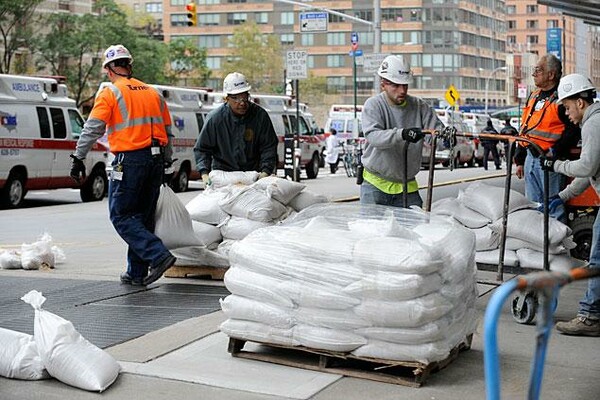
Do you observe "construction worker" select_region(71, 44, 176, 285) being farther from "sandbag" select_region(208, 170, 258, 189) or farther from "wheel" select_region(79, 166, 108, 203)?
"wheel" select_region(79, 166, 108, 203)

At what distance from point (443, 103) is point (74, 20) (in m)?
62.6

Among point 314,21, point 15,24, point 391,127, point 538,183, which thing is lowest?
point 538,183

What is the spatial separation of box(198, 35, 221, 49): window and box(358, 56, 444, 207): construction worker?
134579 millimetres

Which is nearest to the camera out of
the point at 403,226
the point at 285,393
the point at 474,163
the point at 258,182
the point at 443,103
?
the point at 285,393

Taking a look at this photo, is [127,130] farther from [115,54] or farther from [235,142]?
[235,142]

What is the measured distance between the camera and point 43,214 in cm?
2145

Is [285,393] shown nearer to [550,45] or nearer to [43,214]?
[43,214]

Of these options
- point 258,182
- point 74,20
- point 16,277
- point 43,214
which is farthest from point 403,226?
point 74,20

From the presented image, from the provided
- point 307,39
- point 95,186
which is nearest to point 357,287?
point 95,186

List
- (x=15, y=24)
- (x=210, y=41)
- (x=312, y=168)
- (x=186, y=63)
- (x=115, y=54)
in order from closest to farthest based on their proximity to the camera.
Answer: (x=115, y=54) < (x=312, y=168) < (x=15, y=24) < (x=186, y=63) < (x=210, y=41)

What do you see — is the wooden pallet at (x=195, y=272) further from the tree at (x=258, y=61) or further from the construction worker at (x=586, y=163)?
the tree at (x=258, y=61)

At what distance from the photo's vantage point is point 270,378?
6.40 meters

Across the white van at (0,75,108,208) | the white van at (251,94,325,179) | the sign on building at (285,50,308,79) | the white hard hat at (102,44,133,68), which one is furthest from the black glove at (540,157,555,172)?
the white van at (251,94,325,179)

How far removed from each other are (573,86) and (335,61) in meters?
131
